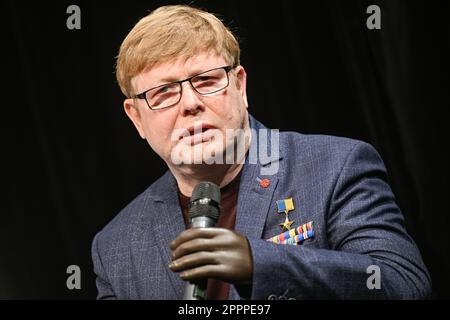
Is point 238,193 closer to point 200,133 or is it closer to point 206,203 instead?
point 200,133

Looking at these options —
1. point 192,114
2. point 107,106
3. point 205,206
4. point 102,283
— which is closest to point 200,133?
point 192,114

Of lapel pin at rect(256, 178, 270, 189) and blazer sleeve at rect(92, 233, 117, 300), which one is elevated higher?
lapel pin at rect(256, 178, 270, 189)

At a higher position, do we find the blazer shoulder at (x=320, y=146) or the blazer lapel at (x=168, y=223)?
the blazer shoulder at (x=320, y=146)

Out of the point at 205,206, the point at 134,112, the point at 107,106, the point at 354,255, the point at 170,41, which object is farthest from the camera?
the point at 107,106

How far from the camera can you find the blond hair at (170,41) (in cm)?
201

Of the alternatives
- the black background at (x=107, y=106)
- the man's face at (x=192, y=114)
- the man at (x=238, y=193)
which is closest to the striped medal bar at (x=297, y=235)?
the man at (x=238, y=193)

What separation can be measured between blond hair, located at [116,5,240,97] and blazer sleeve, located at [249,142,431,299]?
1.83ft

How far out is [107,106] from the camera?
2.88 metres

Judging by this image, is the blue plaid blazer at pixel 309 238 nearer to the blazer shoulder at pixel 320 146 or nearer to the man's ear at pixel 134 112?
the blazer shoulder at pixel 320 146

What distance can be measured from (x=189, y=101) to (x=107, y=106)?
1025 mm

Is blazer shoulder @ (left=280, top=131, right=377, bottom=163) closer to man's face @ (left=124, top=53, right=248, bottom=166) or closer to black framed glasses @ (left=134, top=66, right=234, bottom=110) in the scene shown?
man's face @ (left=124, top=53, right=248, bottom=166)

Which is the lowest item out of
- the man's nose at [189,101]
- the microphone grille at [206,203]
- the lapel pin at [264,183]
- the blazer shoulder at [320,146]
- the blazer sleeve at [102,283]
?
the blazer sleeve at [102,283]

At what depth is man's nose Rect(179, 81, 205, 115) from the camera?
1948 mm

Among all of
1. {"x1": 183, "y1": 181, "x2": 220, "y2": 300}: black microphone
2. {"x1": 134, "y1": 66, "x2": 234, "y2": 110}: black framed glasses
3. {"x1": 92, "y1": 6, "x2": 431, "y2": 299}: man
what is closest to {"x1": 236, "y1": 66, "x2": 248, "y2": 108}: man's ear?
{"x1": 92, "y1": 6, "x2": 431, "y2": 299}: man
